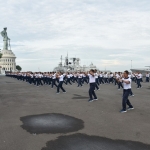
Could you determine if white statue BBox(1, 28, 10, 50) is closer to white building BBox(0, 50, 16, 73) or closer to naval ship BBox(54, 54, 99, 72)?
white building BBox(0, 50, 16, 73)

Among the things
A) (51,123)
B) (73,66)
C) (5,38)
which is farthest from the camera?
(5,38)

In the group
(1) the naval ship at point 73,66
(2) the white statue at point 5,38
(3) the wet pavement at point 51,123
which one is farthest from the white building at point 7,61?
(3) the wet pavement at point 51,123

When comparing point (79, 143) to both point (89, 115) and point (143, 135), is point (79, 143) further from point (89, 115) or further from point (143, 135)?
point (89, 115)

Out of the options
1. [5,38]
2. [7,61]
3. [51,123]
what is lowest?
[51,123]

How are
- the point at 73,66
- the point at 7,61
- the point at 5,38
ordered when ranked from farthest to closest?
the point at 5,38 → the point at 7,61 → the point at 73,66

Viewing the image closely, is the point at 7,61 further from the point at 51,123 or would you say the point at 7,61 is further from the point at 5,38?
the point at 51,123

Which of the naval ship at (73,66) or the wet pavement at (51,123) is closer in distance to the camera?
the wet pavement at (51,123)

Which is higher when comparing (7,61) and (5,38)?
(5,38)

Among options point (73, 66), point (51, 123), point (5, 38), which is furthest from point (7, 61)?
point (51, 123)

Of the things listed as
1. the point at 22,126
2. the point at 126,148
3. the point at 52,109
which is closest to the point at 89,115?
the point at 52,109

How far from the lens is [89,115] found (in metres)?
8.92

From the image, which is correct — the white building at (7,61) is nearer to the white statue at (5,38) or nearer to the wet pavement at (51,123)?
the white statue at (5,38)

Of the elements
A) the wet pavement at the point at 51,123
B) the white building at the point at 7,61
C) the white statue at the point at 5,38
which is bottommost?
the wet pavement at the point at 51,123

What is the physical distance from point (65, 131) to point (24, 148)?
5.57 ft
